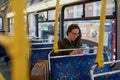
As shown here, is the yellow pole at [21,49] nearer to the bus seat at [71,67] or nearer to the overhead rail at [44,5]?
the bus seat at [71,67]

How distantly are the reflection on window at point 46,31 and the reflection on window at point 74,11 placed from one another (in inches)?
40.2

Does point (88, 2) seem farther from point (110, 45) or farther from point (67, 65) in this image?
point (67, 65)

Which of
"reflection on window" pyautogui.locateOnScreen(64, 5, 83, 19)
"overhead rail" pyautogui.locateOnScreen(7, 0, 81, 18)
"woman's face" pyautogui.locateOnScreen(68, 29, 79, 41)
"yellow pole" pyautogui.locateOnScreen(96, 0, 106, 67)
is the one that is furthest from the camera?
"overhead rail" pyautogui.locateOnScreen(7, 0, 81, 18)

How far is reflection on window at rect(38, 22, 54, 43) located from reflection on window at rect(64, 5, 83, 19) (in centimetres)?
102

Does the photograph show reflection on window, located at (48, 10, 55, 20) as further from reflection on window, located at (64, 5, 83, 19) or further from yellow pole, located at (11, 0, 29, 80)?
yellow pole, located at (11, 0, 29, 80)

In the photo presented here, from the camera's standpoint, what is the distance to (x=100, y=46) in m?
1.76

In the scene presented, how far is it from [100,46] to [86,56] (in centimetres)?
110

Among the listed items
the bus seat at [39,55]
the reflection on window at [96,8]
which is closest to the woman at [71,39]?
the reflection on window at [96,8]

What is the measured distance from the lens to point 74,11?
4.64 meters

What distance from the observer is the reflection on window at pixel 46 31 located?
6.03m

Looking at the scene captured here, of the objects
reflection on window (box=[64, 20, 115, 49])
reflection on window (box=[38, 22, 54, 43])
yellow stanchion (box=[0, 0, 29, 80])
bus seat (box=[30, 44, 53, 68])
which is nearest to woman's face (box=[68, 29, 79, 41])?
reflection on window (box=[64, 20, 115, 49])

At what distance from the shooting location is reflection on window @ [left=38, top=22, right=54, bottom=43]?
19.8 ft

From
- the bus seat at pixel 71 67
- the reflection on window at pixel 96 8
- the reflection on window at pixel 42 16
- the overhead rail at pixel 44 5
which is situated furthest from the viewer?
the reflection on window at pixel 42 16

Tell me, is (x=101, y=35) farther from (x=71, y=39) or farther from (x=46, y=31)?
(x=46, y=31)
